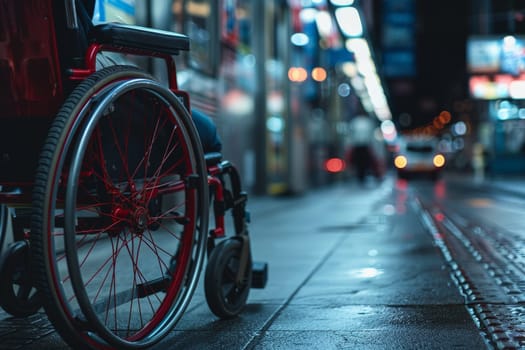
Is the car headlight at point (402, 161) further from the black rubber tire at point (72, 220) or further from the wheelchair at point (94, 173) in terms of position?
the black rubber tire at point (72, 220)

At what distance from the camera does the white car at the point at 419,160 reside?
37.5 m

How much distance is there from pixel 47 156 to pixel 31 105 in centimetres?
63

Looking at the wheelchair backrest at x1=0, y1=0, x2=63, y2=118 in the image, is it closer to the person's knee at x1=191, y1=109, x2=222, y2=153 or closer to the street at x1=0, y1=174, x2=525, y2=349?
the person's knee at x1=191, y1=109, x2=222, y2=153

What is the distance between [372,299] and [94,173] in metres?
2.24

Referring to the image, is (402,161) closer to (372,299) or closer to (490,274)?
(490,274)

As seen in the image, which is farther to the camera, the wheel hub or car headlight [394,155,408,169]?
car headlight [394,155,408,169]

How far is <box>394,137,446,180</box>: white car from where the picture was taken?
37.5m

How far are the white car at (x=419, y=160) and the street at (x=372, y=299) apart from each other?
28.2 metres

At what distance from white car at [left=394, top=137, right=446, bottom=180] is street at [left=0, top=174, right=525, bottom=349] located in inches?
1111

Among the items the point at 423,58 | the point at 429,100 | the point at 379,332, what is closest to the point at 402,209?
the point at 379,332

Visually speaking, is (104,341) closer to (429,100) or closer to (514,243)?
(514,243)

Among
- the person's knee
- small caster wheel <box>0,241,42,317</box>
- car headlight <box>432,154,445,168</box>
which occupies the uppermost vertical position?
the person's knee

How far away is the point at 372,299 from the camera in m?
4.73

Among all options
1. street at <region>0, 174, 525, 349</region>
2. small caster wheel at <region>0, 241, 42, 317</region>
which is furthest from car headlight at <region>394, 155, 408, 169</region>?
small caster wheel at <region>0, 241, 42, 317</region>
